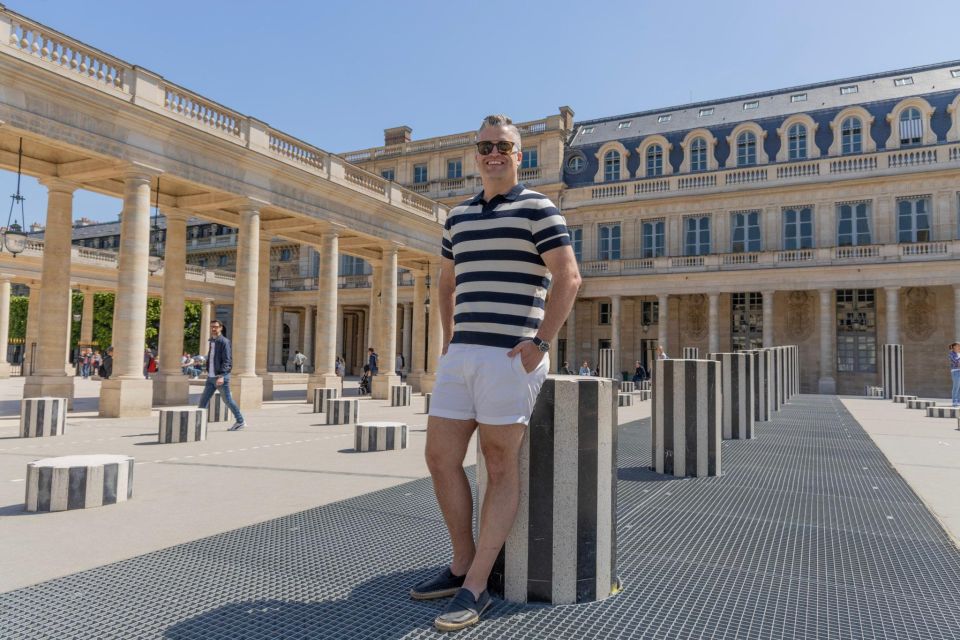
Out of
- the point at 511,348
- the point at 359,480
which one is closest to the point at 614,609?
the point at 511,348

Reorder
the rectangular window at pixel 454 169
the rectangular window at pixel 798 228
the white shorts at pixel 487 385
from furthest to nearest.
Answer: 1. the rectangular window at pixel 454 169
2. the rectangular window at pixel 798 228
3. the white shorts at pixel 487 385

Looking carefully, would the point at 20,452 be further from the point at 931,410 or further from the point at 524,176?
the point at 524,176

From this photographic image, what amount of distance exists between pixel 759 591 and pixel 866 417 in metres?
13.8

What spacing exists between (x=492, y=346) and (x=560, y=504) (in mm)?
849

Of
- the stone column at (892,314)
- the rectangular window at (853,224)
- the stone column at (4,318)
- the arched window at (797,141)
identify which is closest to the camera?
the stone column at (892,314)

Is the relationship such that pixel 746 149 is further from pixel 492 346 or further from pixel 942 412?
pixel 492 346

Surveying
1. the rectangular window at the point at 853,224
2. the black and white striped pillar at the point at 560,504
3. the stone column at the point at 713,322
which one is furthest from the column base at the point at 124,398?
the rectangular window at the point at 853,224

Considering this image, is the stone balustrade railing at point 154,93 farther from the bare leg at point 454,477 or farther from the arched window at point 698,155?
the arched window at point 698,155

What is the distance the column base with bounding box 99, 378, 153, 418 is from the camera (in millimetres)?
13359

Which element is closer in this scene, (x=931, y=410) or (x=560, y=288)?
(x=560, y=288)

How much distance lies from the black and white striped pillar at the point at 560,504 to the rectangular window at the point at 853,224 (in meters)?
34.3

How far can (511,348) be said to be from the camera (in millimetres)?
2764

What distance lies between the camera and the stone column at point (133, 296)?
45.4 ft

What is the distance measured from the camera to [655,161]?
127 ft
